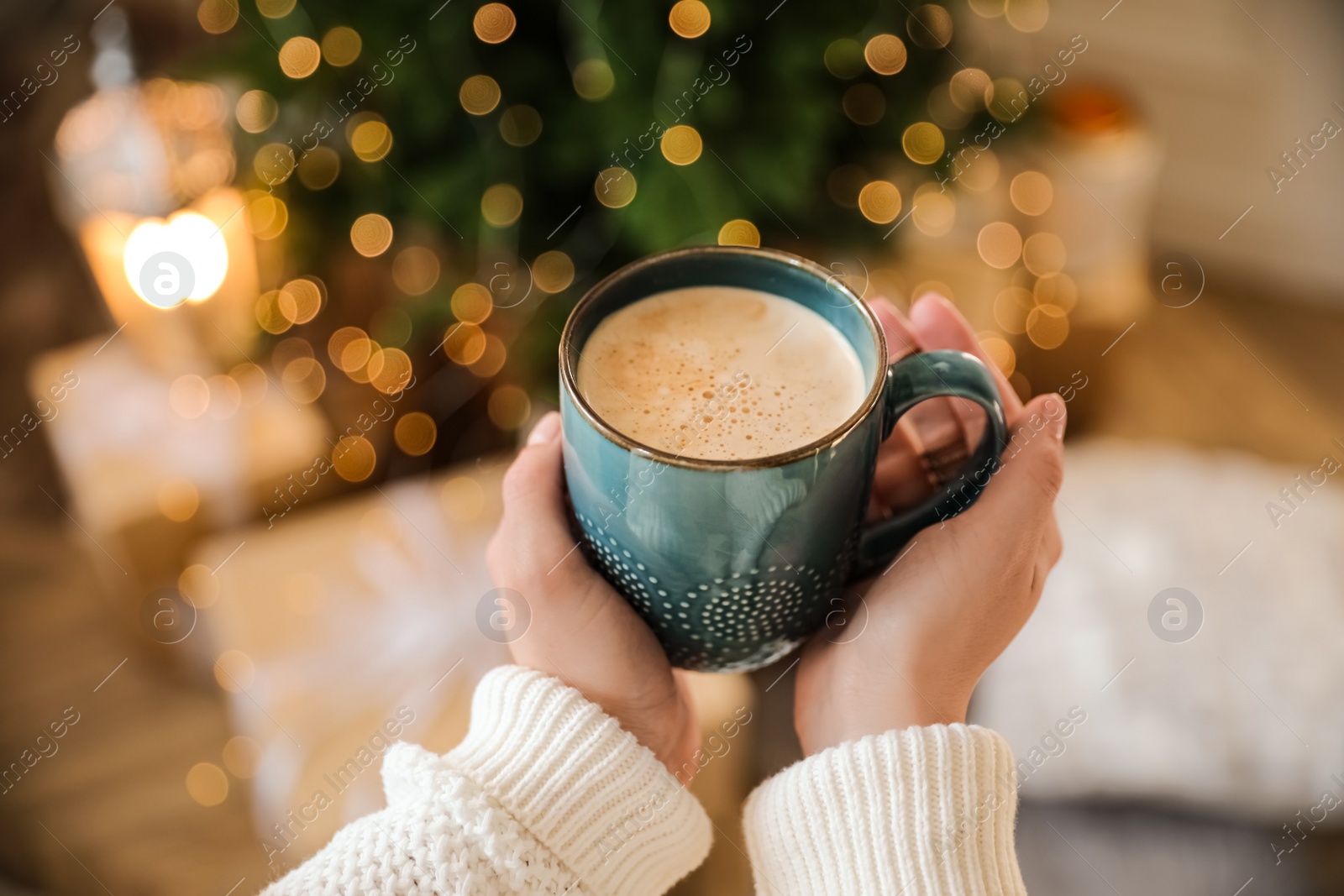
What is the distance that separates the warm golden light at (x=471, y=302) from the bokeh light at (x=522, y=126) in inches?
9.2

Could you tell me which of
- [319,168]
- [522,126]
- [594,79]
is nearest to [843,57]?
[594,79]

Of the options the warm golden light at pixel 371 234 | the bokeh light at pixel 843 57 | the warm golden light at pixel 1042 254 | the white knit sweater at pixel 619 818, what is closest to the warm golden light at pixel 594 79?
the bokeh light at pixel 843 57

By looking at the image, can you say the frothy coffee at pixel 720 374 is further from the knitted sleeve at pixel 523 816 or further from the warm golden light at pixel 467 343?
the warm golden light at pixel 467 343

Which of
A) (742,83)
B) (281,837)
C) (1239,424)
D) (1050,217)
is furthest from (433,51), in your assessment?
(1239,424)

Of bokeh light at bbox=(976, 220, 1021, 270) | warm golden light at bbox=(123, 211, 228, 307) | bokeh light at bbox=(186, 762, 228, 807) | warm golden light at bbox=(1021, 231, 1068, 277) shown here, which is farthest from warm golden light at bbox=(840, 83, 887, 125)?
bokeh light at bbox=(186, 762, 228, 807)

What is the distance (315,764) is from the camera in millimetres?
1262

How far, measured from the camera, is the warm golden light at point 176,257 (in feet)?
5.09

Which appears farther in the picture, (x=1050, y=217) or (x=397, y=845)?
(x=1050, y=217)

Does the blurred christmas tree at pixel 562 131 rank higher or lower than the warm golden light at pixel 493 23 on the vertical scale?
lower

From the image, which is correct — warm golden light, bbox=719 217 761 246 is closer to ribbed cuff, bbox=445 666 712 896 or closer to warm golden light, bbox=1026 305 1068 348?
ribbed cuff, bbox=445 666 712 896

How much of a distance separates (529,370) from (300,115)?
0.47m

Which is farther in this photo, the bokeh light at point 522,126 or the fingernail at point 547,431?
the bokeh light at point 522,126

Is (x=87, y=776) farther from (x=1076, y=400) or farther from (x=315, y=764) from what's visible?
(x=1076, y=400)

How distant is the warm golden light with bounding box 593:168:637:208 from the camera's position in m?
1.21
